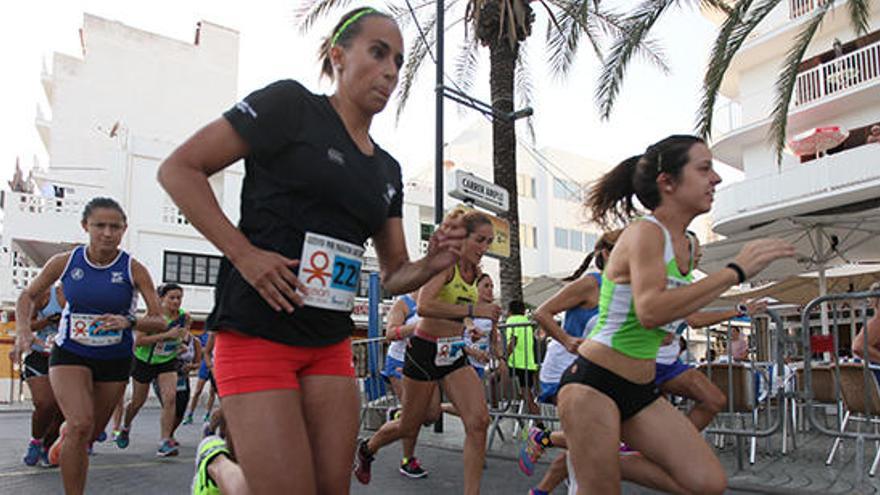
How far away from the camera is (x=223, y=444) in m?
3.05

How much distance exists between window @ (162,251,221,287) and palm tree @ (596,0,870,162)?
22.4m

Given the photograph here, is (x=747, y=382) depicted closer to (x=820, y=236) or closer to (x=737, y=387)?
(x=737, y=387)

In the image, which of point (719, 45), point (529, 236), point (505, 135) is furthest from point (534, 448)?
point (529, 236)

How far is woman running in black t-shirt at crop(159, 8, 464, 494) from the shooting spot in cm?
229

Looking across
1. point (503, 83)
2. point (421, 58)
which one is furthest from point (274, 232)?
point (421, 58)

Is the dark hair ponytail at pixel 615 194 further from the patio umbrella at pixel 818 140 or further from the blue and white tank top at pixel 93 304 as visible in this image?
the patio umbrella at pixel 818 140


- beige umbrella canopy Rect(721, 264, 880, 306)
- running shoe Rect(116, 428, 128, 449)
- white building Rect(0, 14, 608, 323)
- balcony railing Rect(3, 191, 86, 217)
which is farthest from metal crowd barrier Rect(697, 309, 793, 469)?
balcony railing Rect(3, 191, 86, 217)

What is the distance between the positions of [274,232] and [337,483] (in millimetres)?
800

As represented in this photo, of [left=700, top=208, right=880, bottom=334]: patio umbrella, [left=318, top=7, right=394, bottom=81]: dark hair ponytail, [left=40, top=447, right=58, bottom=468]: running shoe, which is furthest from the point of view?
[left=700, top=208, right=880, bottom=334]: patio umbrella

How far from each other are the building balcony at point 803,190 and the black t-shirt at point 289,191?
18.6m

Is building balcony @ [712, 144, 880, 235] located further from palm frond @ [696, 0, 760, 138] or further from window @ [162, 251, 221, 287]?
window @ [162, 251, 221, 287]

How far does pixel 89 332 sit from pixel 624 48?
9811 mm

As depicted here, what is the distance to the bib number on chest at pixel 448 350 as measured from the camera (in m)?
5.26

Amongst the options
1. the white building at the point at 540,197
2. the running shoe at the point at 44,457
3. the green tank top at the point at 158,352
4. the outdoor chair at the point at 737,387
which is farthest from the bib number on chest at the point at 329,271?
the white building at the point at 540,197
